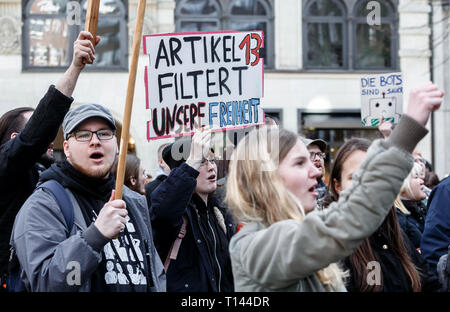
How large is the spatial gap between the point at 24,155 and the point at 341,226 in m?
1.88

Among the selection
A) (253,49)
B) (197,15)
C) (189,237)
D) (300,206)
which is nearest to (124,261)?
(189,237)

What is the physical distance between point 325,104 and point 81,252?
12.5m

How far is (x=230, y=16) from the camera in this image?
48.9 ft

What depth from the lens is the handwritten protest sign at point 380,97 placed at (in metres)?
4.63

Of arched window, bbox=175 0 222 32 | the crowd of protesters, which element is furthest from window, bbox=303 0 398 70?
the crowd of protesters

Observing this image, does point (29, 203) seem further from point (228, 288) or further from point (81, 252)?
point (228, 288)

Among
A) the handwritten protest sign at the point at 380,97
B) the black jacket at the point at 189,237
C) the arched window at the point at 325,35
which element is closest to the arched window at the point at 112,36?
the arched window at the point at 325,35

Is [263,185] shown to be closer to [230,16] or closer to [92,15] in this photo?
[92,15]

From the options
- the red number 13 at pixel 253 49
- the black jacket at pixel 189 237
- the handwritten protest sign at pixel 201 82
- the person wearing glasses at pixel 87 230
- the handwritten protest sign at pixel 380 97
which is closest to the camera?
the person wearing glasses at pixel 87 230

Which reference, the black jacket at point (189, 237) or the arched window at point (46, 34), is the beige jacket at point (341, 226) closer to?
the black jacket at point (189, 237)

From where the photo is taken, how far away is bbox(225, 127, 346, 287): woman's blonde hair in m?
2.47

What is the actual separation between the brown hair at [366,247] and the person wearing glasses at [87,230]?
957 mm

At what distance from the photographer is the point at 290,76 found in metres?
15.0

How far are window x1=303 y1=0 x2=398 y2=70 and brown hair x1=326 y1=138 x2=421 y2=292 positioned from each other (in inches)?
457
